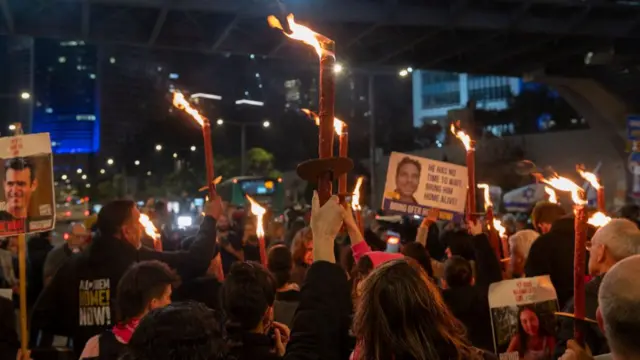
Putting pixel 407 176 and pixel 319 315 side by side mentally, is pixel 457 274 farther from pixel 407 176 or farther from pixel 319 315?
pixel 319 315

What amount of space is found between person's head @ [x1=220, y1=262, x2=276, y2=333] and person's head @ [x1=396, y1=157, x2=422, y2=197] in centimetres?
422

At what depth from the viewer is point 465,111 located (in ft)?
87.8

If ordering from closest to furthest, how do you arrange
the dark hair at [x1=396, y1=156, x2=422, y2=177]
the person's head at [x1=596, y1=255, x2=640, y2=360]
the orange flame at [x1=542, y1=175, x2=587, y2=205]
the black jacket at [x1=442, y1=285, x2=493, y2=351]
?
the person's head at [x1=596, y1=255, x2=640, y2=360], the orange flame at [x1=542, y1=175, x2=587, y2=205], the black jacket at [x1=442, y1=285, x2=493, y2=351], the dark hair at [x1=396, y1=156, x2=422, y2=177]

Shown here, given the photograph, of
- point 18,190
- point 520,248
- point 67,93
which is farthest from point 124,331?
point 67,93

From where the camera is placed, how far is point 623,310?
2367 mm

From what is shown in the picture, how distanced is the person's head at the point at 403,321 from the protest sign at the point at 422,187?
17.4ft

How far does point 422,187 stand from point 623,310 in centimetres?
575

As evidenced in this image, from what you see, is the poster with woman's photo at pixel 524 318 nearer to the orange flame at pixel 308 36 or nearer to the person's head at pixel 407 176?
the orange flame at pixel 308 36

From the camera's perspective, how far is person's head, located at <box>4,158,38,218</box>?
5.44 metres

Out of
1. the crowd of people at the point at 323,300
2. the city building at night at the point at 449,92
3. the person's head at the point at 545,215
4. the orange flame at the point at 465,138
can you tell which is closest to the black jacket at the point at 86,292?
the crowd of people at the point at 323,300

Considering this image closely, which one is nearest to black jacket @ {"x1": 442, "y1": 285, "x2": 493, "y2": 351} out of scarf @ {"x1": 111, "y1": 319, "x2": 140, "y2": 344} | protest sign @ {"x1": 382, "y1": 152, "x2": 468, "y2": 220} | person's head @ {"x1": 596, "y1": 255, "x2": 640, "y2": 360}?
protest sign @ {"x1": 382, "y1": 152, "x2": 468, "y2": 220}

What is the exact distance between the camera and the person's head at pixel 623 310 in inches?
92.0

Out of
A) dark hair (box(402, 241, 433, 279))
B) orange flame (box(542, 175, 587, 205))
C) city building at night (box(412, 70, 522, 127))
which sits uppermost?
city building at night (box(412, 70, 522, 127))

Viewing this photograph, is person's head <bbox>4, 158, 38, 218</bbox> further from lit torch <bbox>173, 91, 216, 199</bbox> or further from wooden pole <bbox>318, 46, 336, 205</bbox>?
wooden pole <bbox>318, 46, 336, 205</bbox>
